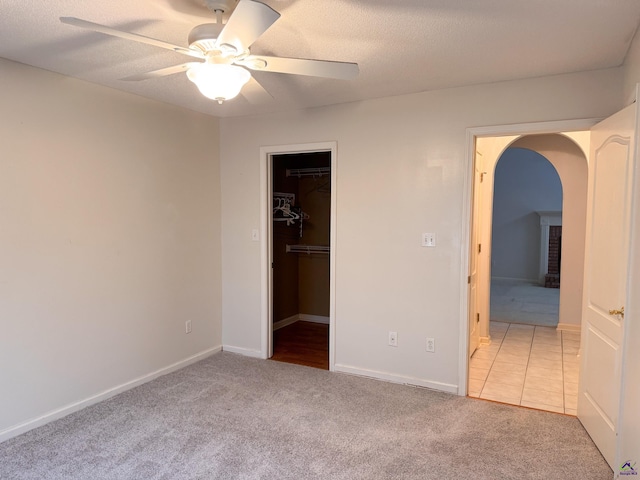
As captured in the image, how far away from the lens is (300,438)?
8.37 ft

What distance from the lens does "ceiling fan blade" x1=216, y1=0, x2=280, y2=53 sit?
136 cm

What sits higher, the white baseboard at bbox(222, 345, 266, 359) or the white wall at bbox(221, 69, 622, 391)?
the white wall at bbox(221, 69, 622, 391)

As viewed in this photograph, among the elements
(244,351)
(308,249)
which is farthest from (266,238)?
(308,249)

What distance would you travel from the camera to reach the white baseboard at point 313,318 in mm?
5441

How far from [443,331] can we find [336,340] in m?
0.95

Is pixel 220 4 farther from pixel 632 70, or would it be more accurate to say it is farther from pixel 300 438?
pixel 300 438

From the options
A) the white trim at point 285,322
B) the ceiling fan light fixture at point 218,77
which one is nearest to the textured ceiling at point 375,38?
the ceiling fan light fixture at point 218,77

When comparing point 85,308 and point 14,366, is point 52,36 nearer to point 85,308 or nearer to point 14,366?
point 85,308

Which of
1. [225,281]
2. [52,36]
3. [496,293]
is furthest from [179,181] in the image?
[496,293]

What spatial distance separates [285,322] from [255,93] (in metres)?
3.07

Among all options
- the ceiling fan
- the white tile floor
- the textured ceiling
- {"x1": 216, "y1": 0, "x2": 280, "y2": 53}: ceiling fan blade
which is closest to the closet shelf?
the white tile floor

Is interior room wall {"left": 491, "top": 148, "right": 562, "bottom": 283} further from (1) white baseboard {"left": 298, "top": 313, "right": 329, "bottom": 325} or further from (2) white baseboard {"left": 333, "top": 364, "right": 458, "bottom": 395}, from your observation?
(2) white baseboard {"left": 333, "top": 364, "right": 458, "bottom": 395}

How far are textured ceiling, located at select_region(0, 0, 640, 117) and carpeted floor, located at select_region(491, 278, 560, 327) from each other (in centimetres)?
402

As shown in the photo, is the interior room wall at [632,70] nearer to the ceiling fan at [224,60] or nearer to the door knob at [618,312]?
the door knob at [618,312]
